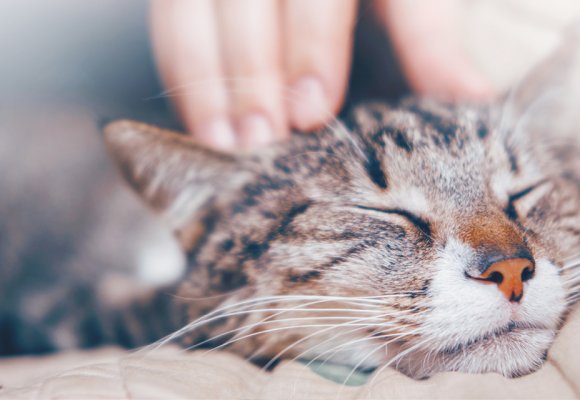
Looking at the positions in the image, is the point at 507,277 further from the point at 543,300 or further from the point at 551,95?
the point at 551,95

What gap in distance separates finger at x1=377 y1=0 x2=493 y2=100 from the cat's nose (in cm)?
34

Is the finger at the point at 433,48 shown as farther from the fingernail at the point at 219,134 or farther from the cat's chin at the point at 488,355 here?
the cat's chin at the point at 488,355

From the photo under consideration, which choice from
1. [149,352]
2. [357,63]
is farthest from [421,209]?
[149,352]

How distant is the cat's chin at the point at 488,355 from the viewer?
0.51 m

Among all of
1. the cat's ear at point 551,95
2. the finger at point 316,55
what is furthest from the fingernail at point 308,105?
the cat's ear at point 551,95

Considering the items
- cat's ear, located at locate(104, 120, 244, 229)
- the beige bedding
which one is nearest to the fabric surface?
the beige bedding

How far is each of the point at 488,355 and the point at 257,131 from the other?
39 cm

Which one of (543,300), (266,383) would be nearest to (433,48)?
(543,300)

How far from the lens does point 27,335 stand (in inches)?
32.2

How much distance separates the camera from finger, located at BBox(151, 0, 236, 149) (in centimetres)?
70

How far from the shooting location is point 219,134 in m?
0.71

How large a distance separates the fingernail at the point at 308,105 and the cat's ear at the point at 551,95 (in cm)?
25

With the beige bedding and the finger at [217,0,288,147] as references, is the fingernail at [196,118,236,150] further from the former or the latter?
the beige bedding

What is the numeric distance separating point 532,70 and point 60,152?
2.41 ft
